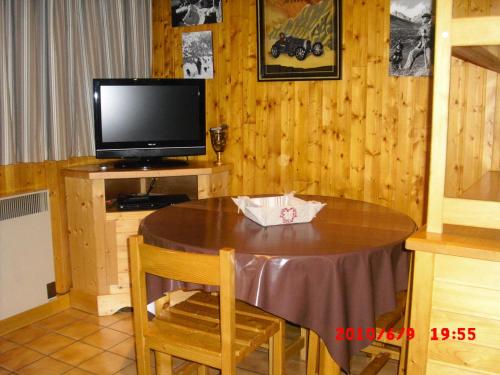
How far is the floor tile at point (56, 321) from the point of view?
3.24 m

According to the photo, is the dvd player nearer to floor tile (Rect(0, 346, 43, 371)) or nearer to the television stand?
the television stand

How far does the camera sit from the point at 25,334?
10.2 feet

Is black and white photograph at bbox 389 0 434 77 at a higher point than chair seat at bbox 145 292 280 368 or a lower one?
higher

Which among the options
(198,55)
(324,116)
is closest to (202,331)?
(324,116)

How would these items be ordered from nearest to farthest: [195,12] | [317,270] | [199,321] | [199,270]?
[199,270]
[317,270]
[199,321]
[195,12]

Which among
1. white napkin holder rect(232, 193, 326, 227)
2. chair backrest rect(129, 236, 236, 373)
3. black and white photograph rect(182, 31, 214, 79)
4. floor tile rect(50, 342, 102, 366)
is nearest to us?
chair backrest rect(129, 236, 236, 373)

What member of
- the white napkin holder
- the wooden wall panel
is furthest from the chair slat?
the wooden wall panel

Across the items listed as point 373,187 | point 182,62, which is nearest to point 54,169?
point 182,62

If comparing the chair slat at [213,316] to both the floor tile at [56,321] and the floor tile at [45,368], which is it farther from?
the floor tile at [56,321]

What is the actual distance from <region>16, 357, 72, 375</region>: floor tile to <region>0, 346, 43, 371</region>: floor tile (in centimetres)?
5

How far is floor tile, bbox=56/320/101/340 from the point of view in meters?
3.11

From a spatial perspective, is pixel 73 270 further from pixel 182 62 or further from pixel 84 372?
pixel 182 62

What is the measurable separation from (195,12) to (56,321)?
2.38 m

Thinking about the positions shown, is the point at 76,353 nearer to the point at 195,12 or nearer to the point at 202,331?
the point at 202,331
